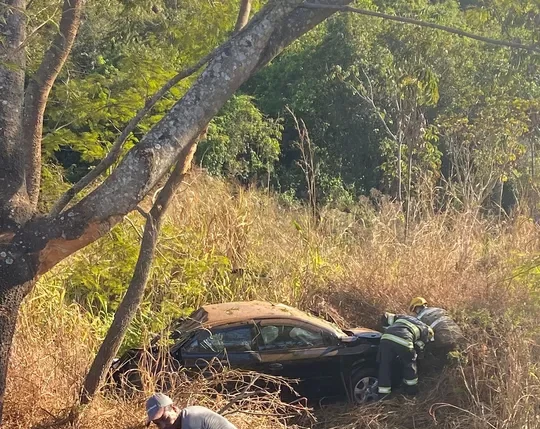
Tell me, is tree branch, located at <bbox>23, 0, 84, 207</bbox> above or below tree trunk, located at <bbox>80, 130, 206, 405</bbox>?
above

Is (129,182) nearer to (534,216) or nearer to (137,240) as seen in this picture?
(137,240)

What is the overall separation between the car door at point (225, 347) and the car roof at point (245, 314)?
0.33 ft

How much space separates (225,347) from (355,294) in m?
3.21

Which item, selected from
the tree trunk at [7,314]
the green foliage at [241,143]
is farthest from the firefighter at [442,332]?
the green foliage at [241,143]

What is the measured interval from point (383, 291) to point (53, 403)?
5614 millimetres

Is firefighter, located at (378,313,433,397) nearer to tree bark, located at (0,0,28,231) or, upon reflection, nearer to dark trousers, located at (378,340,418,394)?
dark trousers, located at (378,340,418,394)

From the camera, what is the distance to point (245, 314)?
853 centimetres

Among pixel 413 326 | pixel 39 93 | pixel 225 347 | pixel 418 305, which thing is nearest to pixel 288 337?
pixel 225 347

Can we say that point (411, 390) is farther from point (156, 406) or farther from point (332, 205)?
point (332, 205)

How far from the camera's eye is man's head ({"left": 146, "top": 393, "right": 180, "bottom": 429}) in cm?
525

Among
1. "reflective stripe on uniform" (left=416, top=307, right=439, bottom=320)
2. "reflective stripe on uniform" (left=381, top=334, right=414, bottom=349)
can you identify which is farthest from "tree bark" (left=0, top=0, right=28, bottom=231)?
"reflective stripe on uniform" (left=416, top=307, right=439, bottom=320)

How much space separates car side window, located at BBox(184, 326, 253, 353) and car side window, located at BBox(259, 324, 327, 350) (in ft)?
0.57

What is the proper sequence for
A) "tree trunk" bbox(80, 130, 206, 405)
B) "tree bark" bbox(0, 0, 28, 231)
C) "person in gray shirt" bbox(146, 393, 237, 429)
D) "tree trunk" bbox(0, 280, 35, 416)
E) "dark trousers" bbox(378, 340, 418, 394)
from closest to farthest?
"tree trunk" bbox(0, 280, 35, 416) < "tree bark" bbox(0, 0, 28, 231) < "person in gray shirt" bbox(146, 393, 237, 429) < "tree trunk" bbox(80, 130, 206, 405) < "dark trousers" bbox(378, 340, 418, 394)

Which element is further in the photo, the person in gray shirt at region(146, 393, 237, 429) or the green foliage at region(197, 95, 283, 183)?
the green foliage at region(197, 95, 283, 183)
